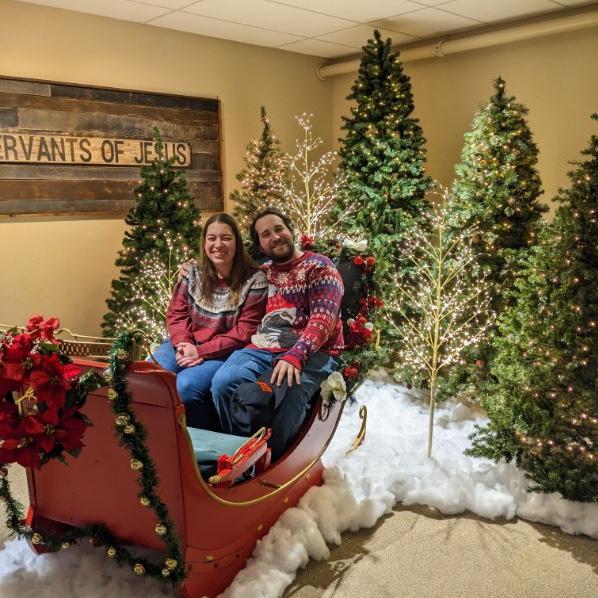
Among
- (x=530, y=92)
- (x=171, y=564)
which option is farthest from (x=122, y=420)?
(x=530, y=92)

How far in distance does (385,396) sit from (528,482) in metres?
1.80

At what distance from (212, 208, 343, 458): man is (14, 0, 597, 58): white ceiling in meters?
2.48

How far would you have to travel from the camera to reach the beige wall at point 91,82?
5.12 metres

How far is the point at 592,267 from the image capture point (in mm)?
3316

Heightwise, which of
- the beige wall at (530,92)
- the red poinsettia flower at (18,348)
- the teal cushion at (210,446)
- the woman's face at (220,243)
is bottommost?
the teal cushion at (210,446)

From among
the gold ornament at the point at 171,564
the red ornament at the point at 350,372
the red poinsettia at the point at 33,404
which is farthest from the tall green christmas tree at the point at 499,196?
the red poinsettia at the point at 33,404

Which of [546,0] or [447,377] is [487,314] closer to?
[447,377]

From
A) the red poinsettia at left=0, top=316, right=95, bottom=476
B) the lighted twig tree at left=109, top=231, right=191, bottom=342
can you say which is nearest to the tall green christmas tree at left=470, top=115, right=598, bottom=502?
the red poinsettia at left=0, top=316, right=95, bottom=476

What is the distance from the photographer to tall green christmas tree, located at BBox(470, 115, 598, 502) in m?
3.27

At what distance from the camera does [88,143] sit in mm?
5453

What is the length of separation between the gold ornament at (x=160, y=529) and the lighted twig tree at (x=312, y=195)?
317cm

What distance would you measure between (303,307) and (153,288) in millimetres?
2094

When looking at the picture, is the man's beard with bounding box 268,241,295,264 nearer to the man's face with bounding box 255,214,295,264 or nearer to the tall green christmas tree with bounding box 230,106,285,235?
the man's face with bounding box 255,214,295,264

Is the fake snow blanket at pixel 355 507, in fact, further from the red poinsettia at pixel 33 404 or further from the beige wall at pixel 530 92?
→ the beige wall at pixel 530 92
